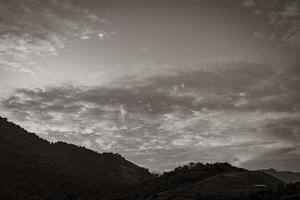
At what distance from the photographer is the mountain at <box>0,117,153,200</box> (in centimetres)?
5844

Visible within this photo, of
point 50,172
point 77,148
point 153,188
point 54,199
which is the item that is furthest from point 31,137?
point 153,188

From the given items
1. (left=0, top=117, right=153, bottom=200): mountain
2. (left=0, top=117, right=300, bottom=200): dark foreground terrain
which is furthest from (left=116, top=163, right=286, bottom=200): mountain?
(left=0, top=117, right=153, bottom=200): mountain

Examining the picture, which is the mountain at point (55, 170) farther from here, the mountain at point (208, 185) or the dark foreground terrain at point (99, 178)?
the mountain at point (208, 185)

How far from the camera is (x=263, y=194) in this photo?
3331 cm

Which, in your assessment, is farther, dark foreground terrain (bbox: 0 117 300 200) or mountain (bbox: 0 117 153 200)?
mountain (bbox: 0 117 153 200)

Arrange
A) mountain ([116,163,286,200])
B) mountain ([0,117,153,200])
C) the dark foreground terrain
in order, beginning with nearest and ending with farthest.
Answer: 1. mountain ([116,163,286,200])
2. the dark foreground terrain
3. mountain ([0,117,153,200])

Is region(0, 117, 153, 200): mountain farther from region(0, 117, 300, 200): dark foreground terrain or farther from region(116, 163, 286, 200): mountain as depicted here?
region(116, 163, 286, 200): mountain

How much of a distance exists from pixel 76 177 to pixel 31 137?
3299cm

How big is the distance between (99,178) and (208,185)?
37879mm

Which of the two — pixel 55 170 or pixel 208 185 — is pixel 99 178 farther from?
pixel 208 185

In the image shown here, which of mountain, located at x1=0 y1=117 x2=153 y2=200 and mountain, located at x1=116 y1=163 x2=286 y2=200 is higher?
mountain, located at x1=0 y1=117 x2=153 y2=200

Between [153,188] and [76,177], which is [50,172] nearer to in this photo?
[76,177]

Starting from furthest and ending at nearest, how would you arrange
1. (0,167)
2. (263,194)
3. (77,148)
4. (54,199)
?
(77,148)
(0,167)
(54,199)
(263,194)

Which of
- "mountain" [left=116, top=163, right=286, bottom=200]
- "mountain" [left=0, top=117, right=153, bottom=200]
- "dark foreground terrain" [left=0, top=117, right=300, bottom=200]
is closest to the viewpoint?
"mountain" [left=116, top=163, right=286, bottom=200]
